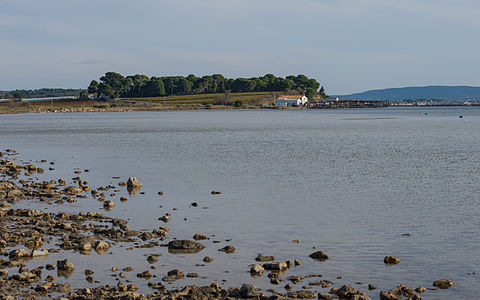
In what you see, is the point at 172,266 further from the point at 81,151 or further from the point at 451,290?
the point at 81,151

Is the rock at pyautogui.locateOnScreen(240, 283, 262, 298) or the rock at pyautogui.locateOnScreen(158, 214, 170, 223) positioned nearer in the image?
the rock at pyautogui.locateOnScreen(240, 283, 262, 298)

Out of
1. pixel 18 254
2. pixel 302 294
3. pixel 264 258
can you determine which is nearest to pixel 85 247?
pixel 18 254

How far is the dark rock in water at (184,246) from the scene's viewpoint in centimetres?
1594

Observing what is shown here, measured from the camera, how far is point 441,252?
1595cm

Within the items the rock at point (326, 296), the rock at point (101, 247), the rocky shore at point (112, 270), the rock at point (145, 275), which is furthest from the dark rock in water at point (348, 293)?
the rock at point (101, 247)

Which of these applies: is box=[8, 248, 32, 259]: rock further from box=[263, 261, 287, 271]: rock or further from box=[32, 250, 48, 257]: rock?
box=[263, 261, 287, 271]: rock

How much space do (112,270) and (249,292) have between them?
3.95 m

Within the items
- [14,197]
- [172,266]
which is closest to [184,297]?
[172,266]

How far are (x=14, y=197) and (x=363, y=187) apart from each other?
1638cm

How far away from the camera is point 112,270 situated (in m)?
13.9

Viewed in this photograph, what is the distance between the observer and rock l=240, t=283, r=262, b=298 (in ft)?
38.9

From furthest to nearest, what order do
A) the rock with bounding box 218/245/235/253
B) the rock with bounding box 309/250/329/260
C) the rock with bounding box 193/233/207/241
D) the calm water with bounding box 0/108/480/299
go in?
the rock with bounding box 193/233/207/241, the rock with bounding box 218/245/235/253, the rock with bounding box 309/250/329/260, the calm water with bounding box 0/108/480/299

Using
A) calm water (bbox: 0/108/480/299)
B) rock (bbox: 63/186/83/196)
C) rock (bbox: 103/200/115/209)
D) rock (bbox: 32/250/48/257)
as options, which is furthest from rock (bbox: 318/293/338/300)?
rock (bbox: 63/186/83/196)

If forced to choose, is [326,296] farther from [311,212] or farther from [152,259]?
[311,212]
